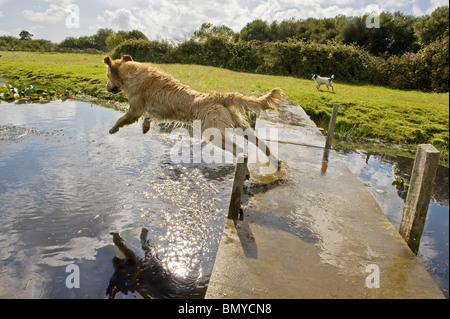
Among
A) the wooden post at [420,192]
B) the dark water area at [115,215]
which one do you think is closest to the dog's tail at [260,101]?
the dark water area at [115,215]

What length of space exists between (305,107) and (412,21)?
109ft

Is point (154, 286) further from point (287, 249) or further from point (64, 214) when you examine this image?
point (64, 214)

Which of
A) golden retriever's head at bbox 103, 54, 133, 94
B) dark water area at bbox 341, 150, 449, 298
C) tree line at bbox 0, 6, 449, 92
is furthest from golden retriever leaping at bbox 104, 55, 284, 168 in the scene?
tree line at bbox 0, 6, 449, 92

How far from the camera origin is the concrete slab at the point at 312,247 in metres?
3.04

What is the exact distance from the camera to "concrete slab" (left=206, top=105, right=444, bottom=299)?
3045 millimetres

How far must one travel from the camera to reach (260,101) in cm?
565

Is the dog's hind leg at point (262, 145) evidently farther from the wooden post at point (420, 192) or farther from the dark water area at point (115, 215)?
the wooden post at point (420, 192)

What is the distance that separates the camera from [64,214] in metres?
5.30

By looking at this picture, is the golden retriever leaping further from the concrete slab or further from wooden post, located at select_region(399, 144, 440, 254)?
wooden post, located at select_region(399, 144, 440, 254)

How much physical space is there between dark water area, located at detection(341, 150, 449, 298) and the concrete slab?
A: 4.63 feet

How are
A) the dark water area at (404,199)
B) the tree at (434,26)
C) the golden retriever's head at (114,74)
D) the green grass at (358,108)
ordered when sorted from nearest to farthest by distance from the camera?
the dark water area at (404,199) < the golden retriever's head at (114,74) < the green grass at (358,108) < the tree at (434,26)

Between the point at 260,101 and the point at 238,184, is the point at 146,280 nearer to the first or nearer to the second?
the point at 238,184

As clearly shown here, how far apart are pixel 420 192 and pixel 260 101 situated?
3.02m
